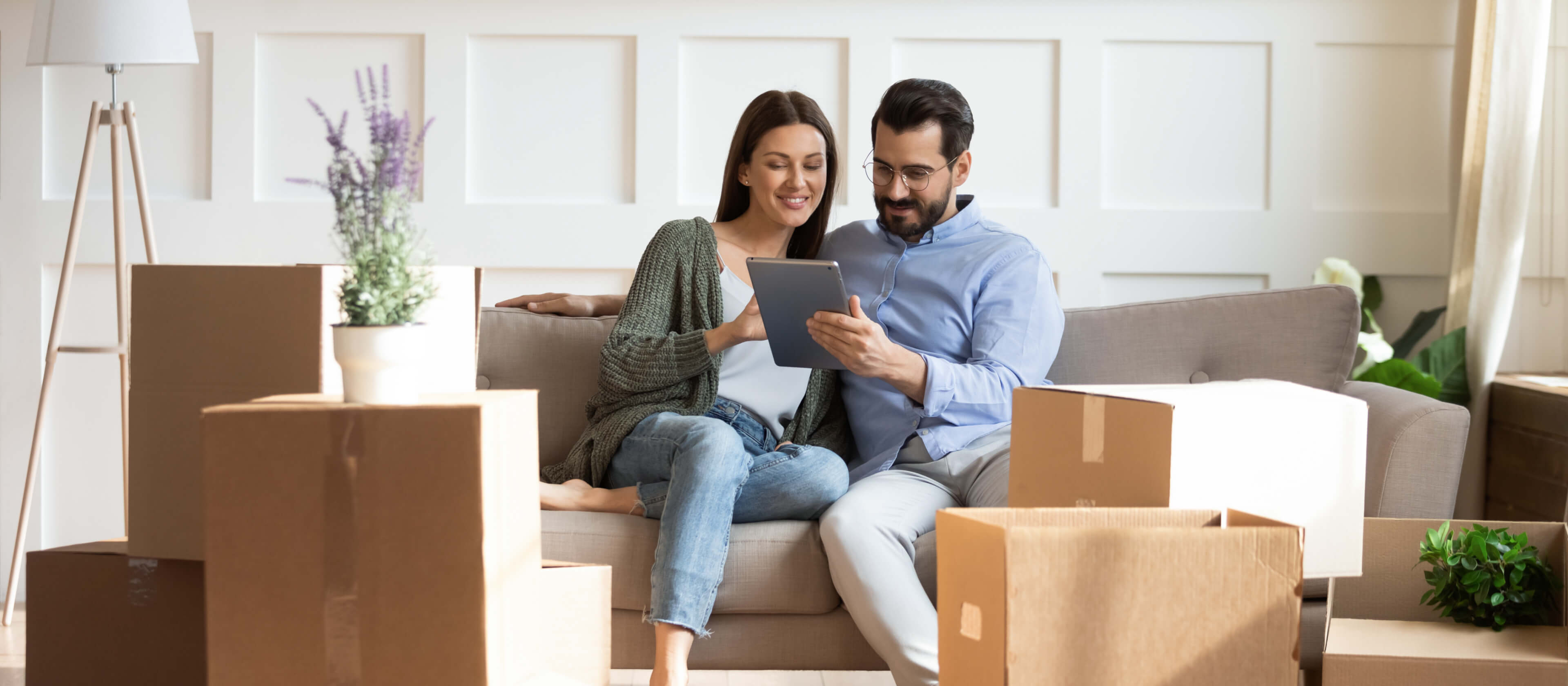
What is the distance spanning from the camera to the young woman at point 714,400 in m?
1.72

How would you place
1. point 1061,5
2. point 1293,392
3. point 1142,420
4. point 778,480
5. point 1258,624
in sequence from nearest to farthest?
point 1258,624
point 1142,420
point 1293,392
point 778,480
point 1061,5

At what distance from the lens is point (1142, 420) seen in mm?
1292

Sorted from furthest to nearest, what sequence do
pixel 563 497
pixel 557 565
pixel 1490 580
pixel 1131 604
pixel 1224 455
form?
pixel 563 497
pixel 1490 580
pixel 557 565
pixel 1224 455
pixel 1131 604

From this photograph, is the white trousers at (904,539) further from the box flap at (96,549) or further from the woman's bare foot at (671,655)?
the box flap at (96,549)

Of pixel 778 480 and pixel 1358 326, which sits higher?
pixel 1358 326

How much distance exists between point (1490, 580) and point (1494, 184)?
1353 mm

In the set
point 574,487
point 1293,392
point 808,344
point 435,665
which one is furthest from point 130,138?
point 1293,392

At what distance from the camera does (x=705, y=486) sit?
1.73m

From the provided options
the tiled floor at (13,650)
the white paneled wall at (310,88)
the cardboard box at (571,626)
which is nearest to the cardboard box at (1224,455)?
the cardboard box at (571,626)

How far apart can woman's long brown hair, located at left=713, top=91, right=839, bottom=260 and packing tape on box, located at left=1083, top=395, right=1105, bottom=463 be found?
3.02 feet

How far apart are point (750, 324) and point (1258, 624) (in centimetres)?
100

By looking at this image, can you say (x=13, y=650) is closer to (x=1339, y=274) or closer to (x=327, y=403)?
A: (x=327, y=403)

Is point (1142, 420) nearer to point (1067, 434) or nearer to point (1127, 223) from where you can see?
point (1067, 434)

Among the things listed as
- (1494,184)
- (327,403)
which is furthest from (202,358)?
(1494,184)
